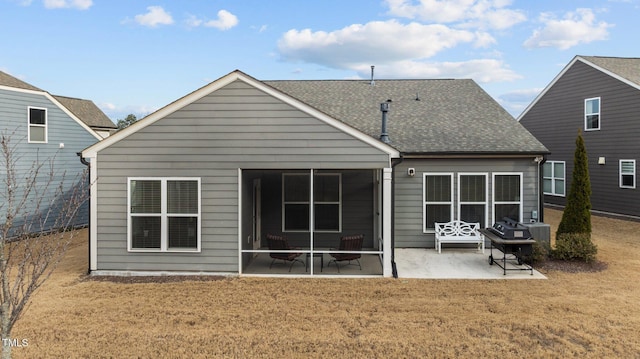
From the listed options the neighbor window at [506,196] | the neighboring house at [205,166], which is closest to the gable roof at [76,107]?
the neighboring house at [205,166]

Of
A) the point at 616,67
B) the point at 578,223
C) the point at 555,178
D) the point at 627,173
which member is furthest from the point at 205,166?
the point at 555,178

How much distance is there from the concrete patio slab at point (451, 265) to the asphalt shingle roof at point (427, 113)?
2742 millimetres

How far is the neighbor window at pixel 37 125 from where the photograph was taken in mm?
13508

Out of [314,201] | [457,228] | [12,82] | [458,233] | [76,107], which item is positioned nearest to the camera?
[458,233]

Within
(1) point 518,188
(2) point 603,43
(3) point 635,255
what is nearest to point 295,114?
(1) point 518,188

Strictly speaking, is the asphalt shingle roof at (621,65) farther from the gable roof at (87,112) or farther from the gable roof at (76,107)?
the gable roof at (87,112)

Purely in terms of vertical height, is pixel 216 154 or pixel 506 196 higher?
pixel 216 154

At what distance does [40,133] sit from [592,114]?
22487 mm

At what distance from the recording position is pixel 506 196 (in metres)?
11.0

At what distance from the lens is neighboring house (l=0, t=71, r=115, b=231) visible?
12.8 m

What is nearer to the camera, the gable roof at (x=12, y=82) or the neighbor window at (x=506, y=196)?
the neighbor window at (x=506, y=196)

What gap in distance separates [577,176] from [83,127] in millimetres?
16783

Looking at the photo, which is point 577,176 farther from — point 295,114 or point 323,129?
point 295,114

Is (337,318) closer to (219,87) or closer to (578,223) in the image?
(219,87)
